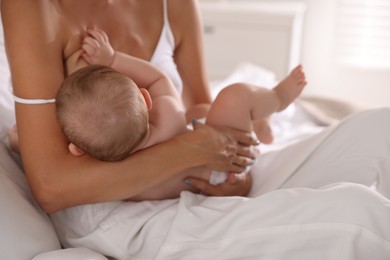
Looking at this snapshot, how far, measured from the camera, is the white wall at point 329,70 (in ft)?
12.4

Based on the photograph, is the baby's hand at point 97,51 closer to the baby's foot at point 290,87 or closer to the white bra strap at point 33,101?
the white bra strap at point 33,101

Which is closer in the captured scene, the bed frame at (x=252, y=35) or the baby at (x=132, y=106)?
the baby at (x=132, y=106)

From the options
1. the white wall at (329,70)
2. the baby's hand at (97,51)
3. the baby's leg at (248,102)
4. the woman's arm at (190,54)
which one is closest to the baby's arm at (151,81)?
the baby's hand at (97,51)

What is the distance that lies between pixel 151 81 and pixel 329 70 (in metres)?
2.53

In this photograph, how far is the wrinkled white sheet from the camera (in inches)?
46.5

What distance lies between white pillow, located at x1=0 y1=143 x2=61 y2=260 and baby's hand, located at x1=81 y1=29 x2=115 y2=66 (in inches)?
12.7

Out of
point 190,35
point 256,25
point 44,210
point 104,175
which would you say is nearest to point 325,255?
point 104,175

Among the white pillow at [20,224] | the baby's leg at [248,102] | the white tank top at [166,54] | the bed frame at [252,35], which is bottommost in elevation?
the bed frame at [252,35]

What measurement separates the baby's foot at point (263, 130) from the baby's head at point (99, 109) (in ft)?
1.86

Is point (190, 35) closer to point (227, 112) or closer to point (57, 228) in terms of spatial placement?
point (227, 112)

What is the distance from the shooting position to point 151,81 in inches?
61.7

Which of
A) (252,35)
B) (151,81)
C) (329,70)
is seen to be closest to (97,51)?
(151,81)

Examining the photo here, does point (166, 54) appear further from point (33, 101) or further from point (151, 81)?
point (33, 101)

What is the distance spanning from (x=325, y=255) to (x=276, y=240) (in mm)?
97
